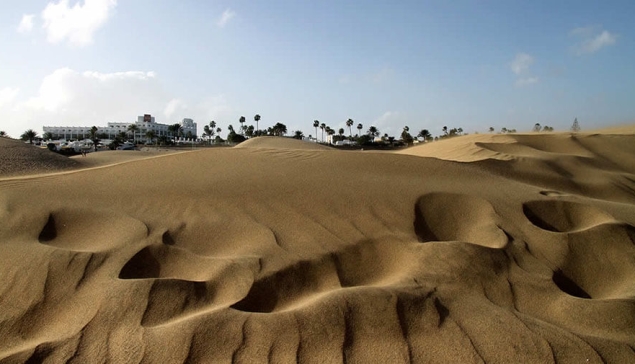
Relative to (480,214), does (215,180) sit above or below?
above

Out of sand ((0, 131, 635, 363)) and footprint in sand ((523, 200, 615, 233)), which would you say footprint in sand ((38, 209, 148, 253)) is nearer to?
sand ((0, 131, 635, 363))

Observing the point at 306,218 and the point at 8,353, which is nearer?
the point at 8,353

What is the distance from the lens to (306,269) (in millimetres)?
4121

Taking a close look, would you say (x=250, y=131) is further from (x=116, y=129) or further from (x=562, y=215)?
(x=562, y=215)

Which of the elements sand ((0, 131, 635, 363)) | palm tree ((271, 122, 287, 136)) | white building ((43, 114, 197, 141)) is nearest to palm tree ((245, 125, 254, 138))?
palm tree ((271, 122, 287, 136))

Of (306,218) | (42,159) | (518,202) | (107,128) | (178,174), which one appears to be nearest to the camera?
(306,218)

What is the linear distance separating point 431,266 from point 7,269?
3.89 m

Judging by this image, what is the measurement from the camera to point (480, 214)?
18.4ft

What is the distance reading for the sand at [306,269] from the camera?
313cm

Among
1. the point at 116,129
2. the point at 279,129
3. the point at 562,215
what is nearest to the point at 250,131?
the point at 279,129

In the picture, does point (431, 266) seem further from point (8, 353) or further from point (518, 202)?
point (8, 353)

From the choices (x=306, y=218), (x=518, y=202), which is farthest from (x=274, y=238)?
(x=518, y=202)

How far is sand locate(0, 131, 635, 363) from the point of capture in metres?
3.13

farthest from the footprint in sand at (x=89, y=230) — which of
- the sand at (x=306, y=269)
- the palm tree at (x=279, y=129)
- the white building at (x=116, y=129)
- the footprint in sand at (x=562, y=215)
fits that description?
the white building at (x=116, y=129)
